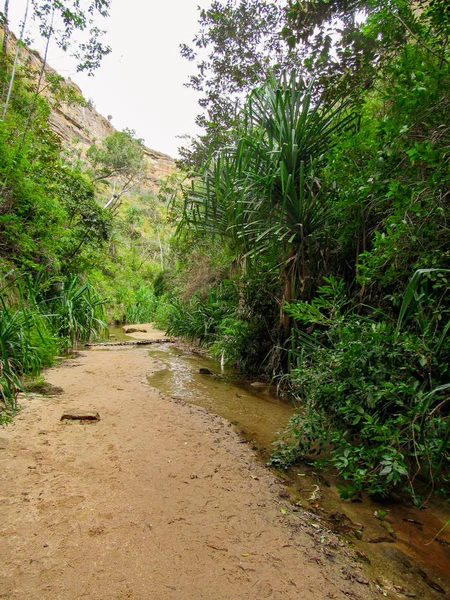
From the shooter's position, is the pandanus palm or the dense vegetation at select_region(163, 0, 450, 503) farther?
the pandanus palm

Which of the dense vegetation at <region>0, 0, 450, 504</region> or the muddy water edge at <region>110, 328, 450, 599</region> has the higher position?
the dense vegetation at <region>0, 0, 450, 504</region>

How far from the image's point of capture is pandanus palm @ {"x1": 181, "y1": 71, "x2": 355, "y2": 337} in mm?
3066

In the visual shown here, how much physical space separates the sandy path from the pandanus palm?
1.98m

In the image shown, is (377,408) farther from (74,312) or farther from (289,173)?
(74,312)

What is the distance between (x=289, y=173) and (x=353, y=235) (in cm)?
90

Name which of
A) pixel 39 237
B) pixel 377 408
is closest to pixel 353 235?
pixel 377 408

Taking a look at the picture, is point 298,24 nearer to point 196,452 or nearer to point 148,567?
point 196,452

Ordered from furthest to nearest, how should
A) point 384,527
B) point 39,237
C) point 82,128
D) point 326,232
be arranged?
point 82,128
point 39,237
point 326,232
point 384,527

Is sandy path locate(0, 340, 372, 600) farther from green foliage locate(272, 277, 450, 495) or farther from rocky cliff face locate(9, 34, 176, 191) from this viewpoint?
rocky cliff face locate(9, 34, 176, 191)

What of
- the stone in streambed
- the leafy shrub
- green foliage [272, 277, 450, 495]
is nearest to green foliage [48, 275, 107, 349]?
the stone in streambed

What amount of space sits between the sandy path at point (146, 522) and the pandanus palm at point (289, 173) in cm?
198

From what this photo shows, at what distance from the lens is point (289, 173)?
3.17m

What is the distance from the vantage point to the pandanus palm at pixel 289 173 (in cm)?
307

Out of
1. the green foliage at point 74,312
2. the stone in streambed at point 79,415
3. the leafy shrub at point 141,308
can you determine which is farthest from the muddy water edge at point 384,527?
the leafy shrub at point 141,308
